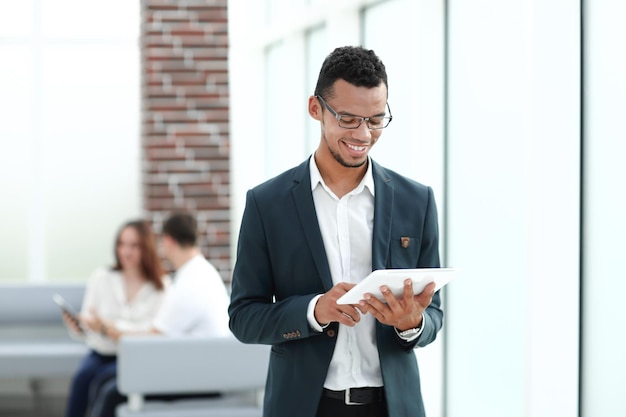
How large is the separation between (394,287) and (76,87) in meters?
6.87

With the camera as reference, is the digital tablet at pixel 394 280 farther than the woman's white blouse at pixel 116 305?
No

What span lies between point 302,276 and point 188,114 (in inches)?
209

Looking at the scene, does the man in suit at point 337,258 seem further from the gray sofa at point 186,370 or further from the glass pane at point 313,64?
the glass pane at point 313,64

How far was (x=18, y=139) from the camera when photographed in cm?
860

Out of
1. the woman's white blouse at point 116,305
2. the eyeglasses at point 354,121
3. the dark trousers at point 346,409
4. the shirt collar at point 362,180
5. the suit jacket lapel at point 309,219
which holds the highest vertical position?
the eyeglasses at point 354,121

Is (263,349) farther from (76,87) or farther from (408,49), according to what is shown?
(76,87)

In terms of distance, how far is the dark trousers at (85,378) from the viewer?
6.26 m

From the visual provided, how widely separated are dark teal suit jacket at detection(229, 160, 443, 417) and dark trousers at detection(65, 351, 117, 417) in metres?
3.96

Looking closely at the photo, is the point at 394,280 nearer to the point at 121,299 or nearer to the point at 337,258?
the point at 337,258

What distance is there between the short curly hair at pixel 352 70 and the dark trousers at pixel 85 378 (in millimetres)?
4183

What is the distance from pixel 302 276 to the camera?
240cm
